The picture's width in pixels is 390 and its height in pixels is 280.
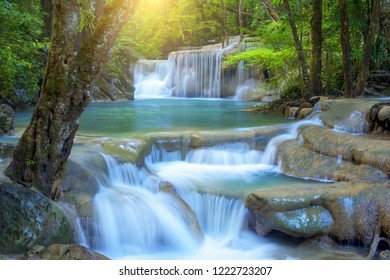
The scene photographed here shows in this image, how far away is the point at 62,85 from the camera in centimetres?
439

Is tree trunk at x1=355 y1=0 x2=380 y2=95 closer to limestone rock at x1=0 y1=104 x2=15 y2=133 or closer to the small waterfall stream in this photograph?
the small waterfall stream

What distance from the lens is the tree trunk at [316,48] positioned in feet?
37.5

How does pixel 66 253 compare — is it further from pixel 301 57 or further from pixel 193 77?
pixel 193 77

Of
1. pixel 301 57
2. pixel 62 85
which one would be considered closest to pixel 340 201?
pixel 62 85

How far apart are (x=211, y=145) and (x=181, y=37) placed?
23.7 metres

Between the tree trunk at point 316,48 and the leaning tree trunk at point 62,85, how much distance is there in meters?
8.27

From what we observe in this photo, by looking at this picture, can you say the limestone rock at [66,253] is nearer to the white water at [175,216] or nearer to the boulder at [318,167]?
the white water at [175,216]

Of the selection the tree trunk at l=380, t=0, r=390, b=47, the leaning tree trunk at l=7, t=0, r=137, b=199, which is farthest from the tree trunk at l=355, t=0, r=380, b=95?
the leaning tree trunk at l=7, t=0, r=137, b=199

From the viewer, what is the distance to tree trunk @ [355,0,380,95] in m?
9.52

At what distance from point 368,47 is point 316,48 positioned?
76.2 inches

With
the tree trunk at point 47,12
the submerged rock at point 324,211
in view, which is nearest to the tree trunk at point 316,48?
the submerged rock at point 324,211

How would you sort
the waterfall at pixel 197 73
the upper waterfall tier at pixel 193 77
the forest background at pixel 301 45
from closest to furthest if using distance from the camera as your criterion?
1. the forest background at pixel 301 45
2. the upper waterfall tier at pixel 193 77
3. the waterfall at pixel 197 73

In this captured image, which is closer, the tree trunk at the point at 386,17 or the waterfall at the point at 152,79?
the tree trunk at the point at 386,17

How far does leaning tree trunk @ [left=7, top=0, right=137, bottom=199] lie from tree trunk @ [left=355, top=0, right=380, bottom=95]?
23.4 ft
